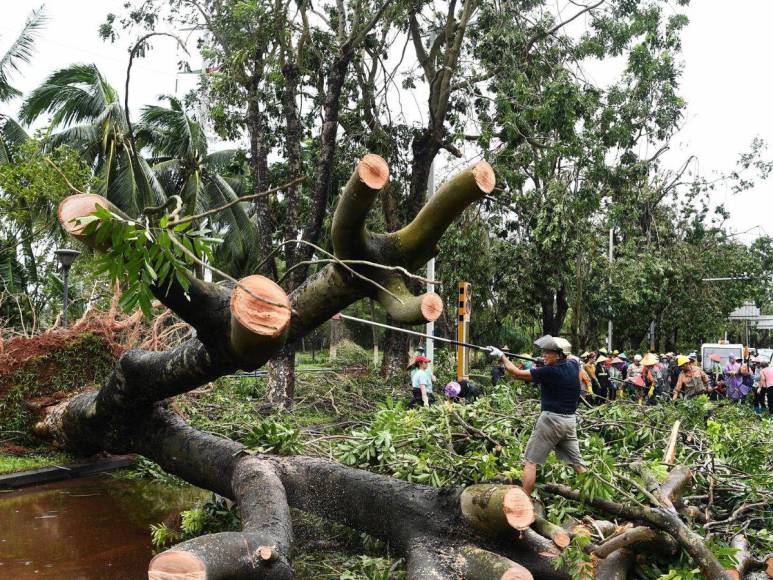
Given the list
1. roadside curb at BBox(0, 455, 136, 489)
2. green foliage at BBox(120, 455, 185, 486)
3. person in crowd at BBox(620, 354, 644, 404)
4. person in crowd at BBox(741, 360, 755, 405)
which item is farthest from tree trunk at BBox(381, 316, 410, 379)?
green foliage at BBox(120, 455, 185, 486)

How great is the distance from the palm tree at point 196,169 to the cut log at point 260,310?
15.0 metres

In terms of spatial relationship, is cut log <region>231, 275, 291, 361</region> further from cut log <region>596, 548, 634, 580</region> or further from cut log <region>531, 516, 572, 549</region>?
cut log <region>596, 548, 634, 580</region>

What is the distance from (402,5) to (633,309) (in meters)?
15.6

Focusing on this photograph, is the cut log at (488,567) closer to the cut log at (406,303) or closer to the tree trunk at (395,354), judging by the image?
the cut log at (406,303)

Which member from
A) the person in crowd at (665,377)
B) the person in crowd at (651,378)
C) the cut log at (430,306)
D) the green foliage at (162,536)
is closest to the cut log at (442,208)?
the cut log at (430,306)

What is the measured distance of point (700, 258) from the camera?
30.5m

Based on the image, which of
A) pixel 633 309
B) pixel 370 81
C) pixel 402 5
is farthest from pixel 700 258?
pixel 402 5

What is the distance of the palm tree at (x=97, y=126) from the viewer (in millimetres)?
18406

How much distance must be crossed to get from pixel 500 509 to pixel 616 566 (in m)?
0.76

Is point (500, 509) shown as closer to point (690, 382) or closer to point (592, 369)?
point (592, 369)

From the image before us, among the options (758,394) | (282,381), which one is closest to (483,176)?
(282,381)

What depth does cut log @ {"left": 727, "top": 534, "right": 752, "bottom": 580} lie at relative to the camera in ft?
13.9

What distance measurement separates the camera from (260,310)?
4594 millimetres

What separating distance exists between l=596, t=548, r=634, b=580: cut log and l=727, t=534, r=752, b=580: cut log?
0.56 m
